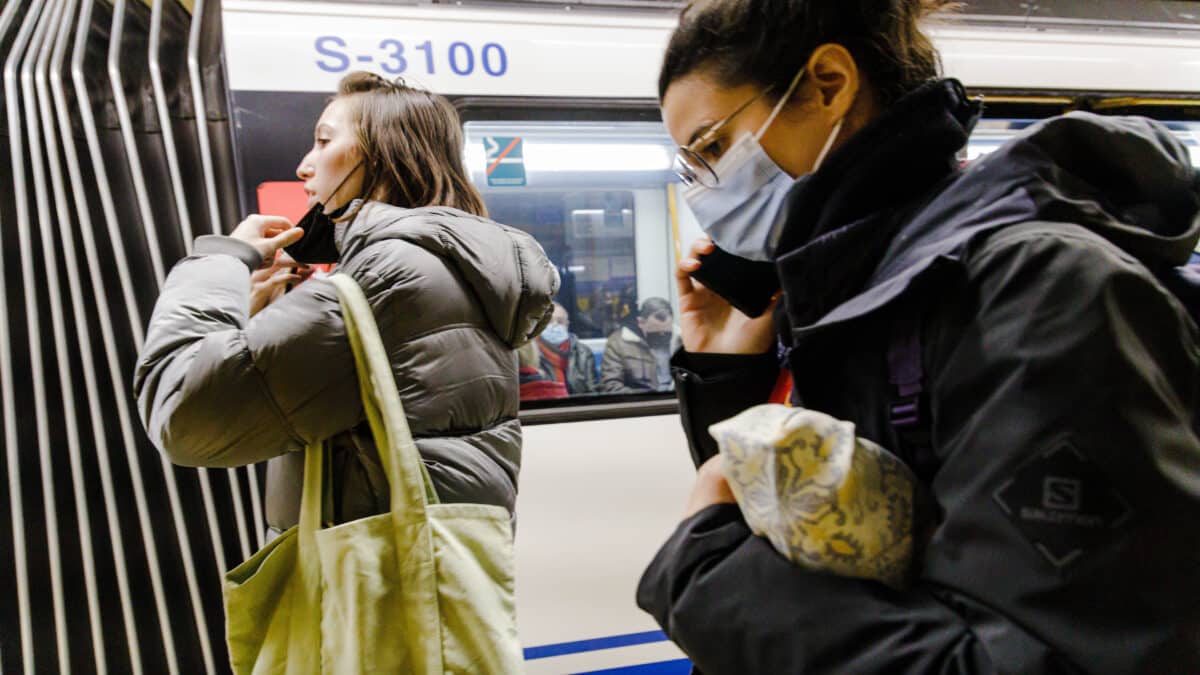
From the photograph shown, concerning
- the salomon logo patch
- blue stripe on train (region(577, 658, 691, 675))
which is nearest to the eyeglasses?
the salomon logo patch

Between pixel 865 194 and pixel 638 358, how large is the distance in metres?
1.88

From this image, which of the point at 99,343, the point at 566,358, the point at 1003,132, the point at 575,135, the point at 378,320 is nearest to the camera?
the point at 378,320

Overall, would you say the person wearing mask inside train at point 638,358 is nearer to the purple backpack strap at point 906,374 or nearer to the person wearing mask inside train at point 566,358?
the person wearing mask inside train at point 566,358

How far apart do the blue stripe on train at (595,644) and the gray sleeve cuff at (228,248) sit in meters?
1.38

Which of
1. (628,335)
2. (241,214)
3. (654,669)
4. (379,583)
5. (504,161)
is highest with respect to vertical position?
(504,161)

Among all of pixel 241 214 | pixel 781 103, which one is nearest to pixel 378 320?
pixel 781 103

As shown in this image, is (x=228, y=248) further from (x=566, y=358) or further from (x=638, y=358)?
(x=638, y=358)

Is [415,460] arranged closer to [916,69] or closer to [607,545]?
[916,69]

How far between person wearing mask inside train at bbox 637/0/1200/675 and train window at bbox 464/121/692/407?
5.35 ft

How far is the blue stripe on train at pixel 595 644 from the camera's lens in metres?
2.16

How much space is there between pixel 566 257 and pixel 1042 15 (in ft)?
6.54

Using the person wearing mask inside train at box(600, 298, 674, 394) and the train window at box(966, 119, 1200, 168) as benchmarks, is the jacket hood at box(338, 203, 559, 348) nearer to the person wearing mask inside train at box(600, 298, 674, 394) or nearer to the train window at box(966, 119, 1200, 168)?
the person wearing mask inside train at box(600, 298, 674, 394)

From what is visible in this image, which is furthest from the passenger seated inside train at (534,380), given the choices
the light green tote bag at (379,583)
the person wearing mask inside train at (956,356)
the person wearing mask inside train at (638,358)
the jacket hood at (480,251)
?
the person wearing mask inside train at (956,356)

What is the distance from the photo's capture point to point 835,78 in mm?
791
